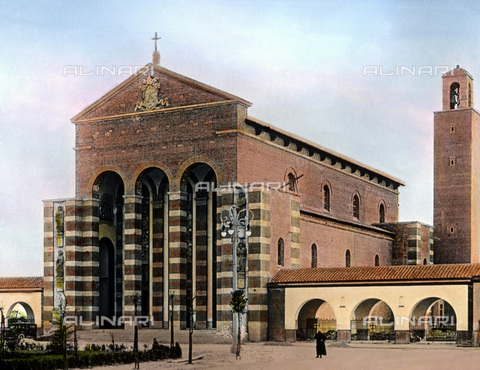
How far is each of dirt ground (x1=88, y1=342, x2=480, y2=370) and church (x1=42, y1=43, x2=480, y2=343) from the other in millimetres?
2450

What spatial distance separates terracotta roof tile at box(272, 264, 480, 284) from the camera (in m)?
43.6

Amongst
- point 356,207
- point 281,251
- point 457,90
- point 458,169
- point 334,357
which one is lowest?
point 334,357

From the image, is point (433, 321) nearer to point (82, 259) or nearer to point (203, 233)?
point (203, 233)

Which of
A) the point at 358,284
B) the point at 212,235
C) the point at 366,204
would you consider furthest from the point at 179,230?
the point at 366,204

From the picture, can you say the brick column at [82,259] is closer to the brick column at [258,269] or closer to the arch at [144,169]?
the arch at [144,169]

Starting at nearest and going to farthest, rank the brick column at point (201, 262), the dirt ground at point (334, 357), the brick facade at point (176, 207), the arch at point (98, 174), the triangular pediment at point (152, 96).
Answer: the dirt ground at point (334, 357) → the brick facade at point (176, 207) → the triangular pediment at point (152, 96) → the brick column at point (201, 262) → the arch at point (98, 174)

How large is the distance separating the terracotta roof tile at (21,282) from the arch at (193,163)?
11784mm

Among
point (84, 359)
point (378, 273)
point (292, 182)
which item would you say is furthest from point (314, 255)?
point (84, 359)

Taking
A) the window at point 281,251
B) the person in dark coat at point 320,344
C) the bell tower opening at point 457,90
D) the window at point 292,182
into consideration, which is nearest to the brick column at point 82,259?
the window at point 281,251

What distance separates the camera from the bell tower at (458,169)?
6253cm

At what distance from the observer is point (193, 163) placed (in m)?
48.8

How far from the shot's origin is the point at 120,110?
5153cm

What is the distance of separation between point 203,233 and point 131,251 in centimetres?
396

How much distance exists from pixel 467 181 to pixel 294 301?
21238 mm
